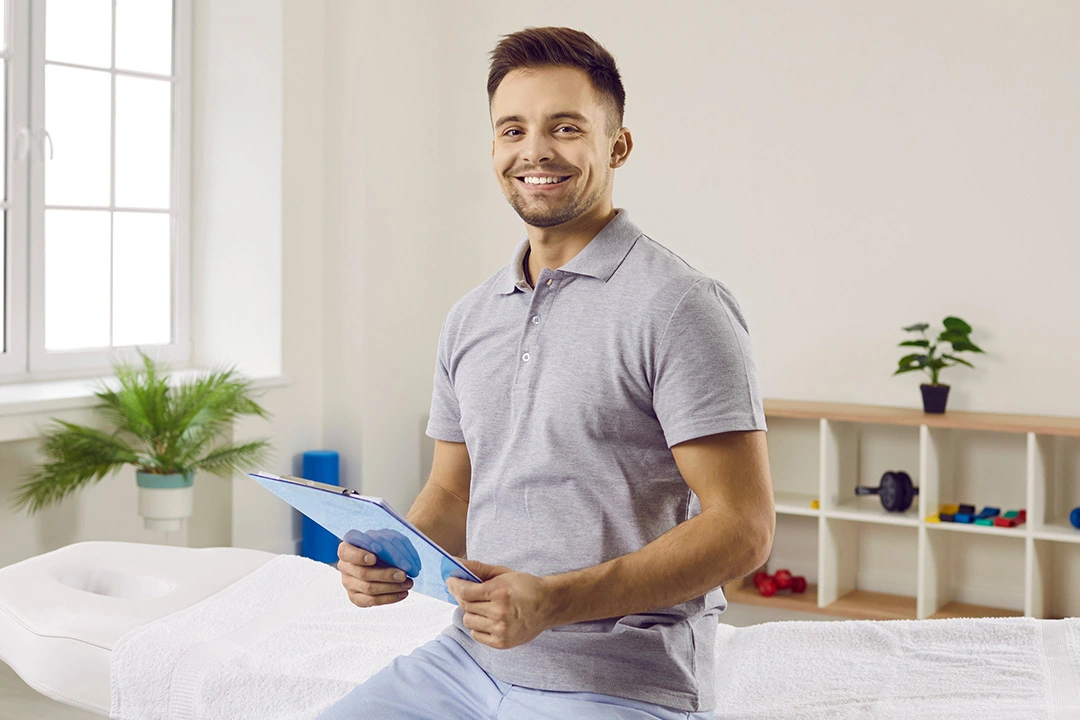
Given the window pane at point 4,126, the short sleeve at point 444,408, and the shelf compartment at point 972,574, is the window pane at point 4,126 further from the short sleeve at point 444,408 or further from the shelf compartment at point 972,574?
the shelf compartment at point 972,574

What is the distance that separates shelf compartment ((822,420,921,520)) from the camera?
11.3ft

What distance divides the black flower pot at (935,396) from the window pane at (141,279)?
8.25 feet

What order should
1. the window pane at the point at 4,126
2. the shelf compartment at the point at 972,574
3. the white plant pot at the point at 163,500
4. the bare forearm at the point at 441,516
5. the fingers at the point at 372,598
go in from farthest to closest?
the shelf compartment at the point at 972,574 → the window pane at the point at 4,126 → the white plant pot at the point at 163,500 → the bare forearm at the point at 441,516 → the fingers at the point at 372,598

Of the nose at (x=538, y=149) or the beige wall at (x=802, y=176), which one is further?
the beige wall at (x=802, y=176)

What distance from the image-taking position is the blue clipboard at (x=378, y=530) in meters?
1.14

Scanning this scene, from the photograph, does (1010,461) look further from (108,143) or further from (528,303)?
(108,143)

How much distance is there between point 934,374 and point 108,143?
8.86 ft

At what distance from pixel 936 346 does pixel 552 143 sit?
236cm

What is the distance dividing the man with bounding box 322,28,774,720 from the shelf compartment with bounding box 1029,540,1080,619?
2375 millimetres

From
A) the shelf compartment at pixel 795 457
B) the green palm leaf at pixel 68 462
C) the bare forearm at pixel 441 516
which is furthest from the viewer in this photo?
the shelf compartment at pixel 795 457

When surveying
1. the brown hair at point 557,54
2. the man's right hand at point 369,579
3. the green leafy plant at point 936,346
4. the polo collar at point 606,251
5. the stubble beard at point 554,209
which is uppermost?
the brown hair at point 557,54

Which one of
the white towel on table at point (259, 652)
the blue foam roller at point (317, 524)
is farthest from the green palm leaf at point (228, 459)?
the white towel on table at point (259, 652)

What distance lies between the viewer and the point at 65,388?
3.25m

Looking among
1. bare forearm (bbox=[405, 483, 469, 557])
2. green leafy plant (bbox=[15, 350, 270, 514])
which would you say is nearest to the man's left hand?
bare forearm (bbox=[405, 483, 469, 557])
